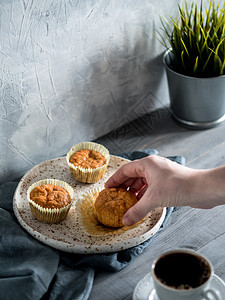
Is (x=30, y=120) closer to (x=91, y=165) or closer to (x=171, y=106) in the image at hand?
(x=91, y=165)

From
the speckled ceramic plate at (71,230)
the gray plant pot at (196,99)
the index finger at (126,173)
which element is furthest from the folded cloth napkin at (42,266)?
the gray plant pot at (196,99)

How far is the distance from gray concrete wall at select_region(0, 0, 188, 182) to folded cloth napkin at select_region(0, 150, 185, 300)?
0.23 metres

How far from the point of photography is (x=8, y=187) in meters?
1.17

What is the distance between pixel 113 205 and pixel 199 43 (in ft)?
1.83

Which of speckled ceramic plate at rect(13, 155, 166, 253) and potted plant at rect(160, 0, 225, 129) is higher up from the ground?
potted plant at rect(160, 0, 225, 129)

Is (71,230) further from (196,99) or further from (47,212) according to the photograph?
(196,99)

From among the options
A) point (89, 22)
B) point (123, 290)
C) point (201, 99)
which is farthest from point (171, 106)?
point (123, 290)

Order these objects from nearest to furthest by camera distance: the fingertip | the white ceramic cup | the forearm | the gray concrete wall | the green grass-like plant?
the white ceramic cup → the forearm → the fingertip → the gray concrete wall → the green grass-like plant

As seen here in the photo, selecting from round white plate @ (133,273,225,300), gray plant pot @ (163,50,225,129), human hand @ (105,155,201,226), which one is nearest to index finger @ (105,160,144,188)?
human hand @ (105,155,201,226)

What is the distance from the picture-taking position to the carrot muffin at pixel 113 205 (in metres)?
1.01

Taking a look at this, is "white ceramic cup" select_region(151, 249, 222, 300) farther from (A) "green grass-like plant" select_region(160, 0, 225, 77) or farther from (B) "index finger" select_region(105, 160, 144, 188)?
(A) "green grass-like plant" select_region(160, 0, 225, 77)

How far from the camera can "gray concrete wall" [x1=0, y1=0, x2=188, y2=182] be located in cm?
109

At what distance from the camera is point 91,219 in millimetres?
1071

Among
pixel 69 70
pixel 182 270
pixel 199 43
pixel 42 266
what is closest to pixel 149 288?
pixel 182 270
